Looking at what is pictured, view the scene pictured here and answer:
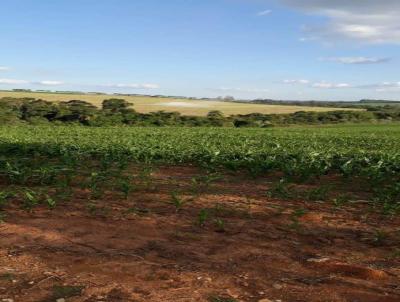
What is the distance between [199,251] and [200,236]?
62 cm

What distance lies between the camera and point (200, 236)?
19.9 ft

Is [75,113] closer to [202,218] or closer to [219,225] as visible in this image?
[202,218]

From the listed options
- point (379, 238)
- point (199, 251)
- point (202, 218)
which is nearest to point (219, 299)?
point (199, 251)

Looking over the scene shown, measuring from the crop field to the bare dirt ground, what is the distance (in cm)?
1

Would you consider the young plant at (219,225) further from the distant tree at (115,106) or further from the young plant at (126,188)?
the distant tree at (115,106)

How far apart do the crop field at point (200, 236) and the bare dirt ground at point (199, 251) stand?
0.6 inches

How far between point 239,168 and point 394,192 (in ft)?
14.1

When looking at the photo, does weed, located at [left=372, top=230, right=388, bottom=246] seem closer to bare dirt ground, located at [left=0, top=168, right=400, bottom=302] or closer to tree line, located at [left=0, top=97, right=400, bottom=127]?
bare dirt ground, located at [left=0, top=168, right=400, bottom=302]

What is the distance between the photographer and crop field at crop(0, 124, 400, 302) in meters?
4.41

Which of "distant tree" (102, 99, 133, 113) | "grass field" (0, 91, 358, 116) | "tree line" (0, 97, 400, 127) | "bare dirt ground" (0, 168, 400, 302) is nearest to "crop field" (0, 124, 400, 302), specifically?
"bare dirt ground" (0, 168, 400, 302)

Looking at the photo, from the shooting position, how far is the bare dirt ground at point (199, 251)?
4.33 meters

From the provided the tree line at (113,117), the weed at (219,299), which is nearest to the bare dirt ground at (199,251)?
the weed at (219,299)

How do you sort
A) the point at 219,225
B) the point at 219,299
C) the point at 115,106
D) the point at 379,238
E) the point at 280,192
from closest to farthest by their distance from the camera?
the point at 219,299 → the point at 379,238 → the point at 219,225 → the point at 280,192 → the point at 115,106

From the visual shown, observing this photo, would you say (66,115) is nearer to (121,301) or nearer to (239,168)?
(239,168)
